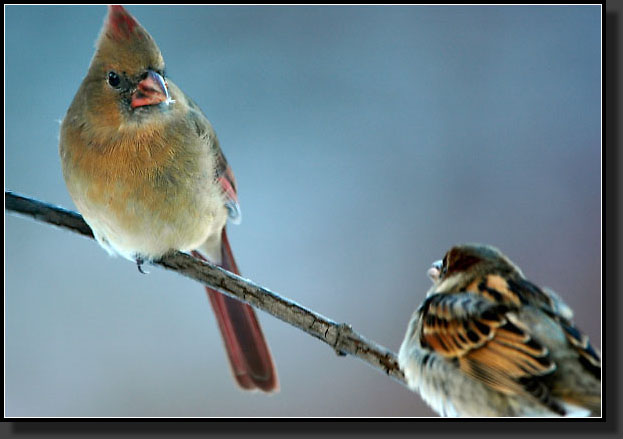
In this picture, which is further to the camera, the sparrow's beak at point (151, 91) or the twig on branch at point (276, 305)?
the sparrow's beak at point (151, 91)

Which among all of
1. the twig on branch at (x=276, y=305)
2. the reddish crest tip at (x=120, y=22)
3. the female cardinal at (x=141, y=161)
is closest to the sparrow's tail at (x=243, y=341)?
the female cardinal at (x=141, y=161)

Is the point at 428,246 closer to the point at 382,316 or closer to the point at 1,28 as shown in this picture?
the point at 382,316

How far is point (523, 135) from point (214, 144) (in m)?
0.80

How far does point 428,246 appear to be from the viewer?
1.84 metres

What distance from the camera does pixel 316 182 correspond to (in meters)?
2.03

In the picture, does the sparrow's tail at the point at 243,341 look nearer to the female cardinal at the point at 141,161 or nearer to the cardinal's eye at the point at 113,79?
the female cardinal at the point at 141,161

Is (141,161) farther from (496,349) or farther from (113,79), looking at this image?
(496,349)

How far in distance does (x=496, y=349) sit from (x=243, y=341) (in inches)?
28.0

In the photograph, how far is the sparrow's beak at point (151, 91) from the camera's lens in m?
1.48

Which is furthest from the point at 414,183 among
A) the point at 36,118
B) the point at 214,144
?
the point at 36,118

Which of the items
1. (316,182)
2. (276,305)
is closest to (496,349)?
(276,305)

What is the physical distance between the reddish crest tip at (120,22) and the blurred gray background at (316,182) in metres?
0.05

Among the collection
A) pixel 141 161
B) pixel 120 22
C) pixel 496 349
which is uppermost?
pixel 120 22

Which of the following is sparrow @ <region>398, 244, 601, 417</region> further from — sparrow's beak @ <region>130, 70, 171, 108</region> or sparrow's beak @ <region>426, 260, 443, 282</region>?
sparrow's beak @ <region>130, 70, 171, 108</region>
